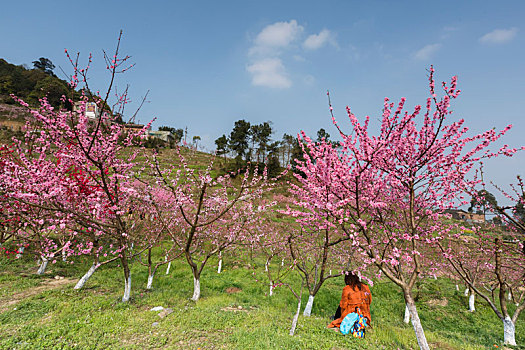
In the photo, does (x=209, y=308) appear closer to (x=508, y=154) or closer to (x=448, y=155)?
(x=448, y=155)

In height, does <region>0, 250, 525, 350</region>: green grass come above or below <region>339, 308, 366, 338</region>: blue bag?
below

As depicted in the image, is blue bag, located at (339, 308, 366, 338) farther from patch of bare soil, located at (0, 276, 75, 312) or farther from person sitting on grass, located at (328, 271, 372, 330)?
patch of bare soil, located at (0, 276, 75, 312)

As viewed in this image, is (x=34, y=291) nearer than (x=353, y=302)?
No

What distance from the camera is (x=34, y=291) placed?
827 cm

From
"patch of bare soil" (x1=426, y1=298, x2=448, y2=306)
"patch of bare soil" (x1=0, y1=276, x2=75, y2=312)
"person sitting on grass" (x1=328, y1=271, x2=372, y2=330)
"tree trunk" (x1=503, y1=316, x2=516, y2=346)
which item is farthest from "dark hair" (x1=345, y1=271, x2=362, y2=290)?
"patch of bare soil" (x1=0, y1=276, x2=75, y2=312)

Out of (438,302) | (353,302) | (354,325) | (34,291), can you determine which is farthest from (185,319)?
(438,302)

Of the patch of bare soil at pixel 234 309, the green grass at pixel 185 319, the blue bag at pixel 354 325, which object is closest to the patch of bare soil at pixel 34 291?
the green grass at pixel 185 319

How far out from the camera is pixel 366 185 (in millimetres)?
5961

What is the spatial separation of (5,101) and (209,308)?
293 ft

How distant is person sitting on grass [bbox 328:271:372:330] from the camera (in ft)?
22.1

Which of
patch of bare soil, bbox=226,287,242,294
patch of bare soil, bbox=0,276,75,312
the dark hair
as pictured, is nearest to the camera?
the dark hair

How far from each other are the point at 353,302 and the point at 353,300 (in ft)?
0.17

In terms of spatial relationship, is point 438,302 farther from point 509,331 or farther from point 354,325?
point 354,325

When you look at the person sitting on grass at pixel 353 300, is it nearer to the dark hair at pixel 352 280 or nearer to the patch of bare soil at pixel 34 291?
the dark hair at pixel 352 280
